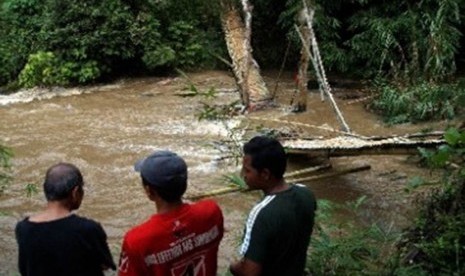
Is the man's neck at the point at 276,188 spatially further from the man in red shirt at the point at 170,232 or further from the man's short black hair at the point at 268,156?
the man in red shirt at the point at 170,232

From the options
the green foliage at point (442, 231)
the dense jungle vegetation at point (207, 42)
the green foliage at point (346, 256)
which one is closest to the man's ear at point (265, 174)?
the green foliage at point (442, 231)

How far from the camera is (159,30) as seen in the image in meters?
14.7

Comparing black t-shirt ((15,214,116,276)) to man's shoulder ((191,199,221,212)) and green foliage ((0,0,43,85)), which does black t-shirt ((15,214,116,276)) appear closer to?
man's shoulder ((191,199,221,212))

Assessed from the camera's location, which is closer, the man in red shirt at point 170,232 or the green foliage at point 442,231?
the man in red shirt at point 170,232

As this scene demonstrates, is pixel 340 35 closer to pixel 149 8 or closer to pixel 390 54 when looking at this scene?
pixel 390 54

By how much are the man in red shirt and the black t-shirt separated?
0.94 ft

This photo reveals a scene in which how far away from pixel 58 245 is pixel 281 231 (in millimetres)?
945

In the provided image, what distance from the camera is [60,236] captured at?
2621mm

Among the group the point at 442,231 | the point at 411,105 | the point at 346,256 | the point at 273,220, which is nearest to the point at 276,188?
the point at 273,220

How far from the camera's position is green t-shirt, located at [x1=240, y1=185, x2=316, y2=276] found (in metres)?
2.60

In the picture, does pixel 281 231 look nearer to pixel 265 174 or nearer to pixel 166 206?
pixel 265 174

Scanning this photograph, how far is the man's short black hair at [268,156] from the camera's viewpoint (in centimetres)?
271

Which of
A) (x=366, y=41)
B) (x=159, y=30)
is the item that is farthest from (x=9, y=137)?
(x=366, y=41)

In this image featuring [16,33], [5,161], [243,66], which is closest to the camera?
[5,161]
